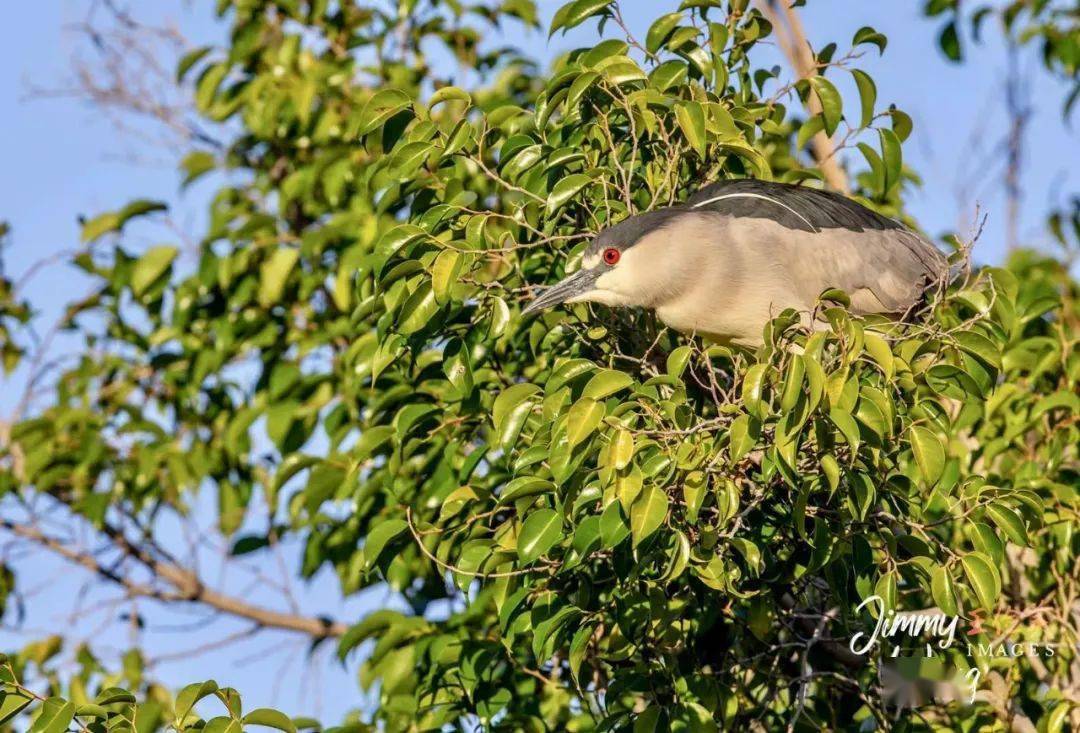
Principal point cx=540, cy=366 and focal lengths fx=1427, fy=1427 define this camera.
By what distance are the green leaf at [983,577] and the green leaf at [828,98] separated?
3.73 ft

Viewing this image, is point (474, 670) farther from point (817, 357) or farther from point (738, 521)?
point (817, 357)

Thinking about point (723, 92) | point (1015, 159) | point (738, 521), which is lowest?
point (1015, 159)

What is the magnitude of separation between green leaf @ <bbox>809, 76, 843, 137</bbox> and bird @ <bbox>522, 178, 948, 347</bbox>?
0.22 metres

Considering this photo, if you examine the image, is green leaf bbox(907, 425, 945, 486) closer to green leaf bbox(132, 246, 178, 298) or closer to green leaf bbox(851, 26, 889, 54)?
green leaf bbox(851, 26, 889, 54)

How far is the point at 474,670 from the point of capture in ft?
10.8

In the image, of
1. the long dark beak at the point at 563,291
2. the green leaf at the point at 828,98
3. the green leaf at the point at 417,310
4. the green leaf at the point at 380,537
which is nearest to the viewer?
the green leaf at the point at 417,310

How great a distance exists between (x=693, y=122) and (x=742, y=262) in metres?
0.68

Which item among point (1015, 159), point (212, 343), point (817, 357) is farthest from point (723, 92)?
point (1015, 159)

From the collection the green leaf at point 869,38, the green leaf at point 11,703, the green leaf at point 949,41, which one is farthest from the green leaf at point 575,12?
the green leaf at point 949,41

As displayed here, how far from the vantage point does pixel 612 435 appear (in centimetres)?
248

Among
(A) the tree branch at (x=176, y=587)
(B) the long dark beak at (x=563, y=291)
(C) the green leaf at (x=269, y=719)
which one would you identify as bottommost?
(A) the tree branch at (x=176, y=587)

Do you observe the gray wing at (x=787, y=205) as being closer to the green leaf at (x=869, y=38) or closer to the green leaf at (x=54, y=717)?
the green leaf at (x=869, y=38)

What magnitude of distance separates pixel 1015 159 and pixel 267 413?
188 inches

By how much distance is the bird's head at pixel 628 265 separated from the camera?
125 inches
